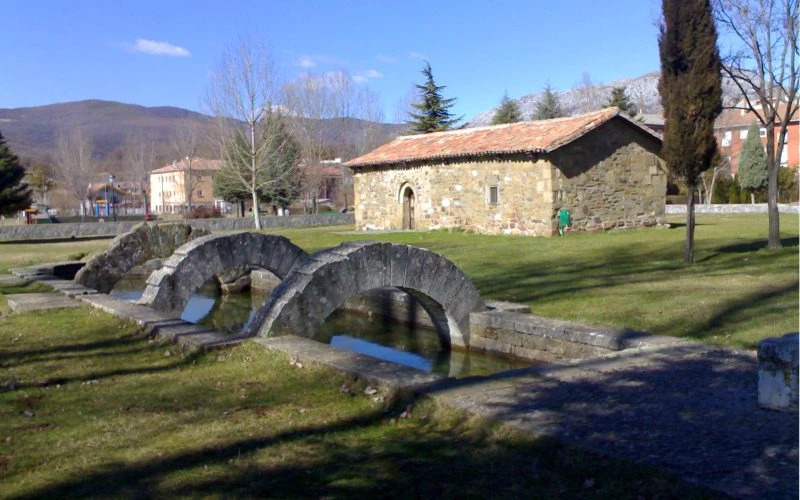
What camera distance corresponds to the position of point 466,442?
4914 millimetres

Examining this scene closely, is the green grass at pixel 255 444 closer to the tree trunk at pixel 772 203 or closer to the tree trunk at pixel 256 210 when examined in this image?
the tree trunk at pixel 772 203

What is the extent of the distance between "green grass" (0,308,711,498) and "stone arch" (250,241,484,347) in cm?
110

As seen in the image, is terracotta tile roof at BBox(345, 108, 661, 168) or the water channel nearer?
the water channel

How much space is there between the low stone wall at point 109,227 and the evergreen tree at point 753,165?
24992mm

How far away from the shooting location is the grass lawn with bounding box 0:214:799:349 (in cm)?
1009

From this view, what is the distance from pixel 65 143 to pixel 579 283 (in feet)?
303

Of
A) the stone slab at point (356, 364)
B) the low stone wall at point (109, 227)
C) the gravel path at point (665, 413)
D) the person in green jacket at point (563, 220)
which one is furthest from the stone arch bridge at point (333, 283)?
the low stone wall at point (109, 227)

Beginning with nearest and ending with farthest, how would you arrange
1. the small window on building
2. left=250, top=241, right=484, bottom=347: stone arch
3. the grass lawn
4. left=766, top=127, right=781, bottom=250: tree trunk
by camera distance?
left=250, top=241, right=484, bottom=347: stone arch
the grass lawn
left=766, top=127, right=781, bottom=250: tree trunk
the small window on building

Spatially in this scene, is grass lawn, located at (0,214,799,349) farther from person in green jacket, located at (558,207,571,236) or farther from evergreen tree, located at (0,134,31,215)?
evergreen tree, located at (0,134,31,215)

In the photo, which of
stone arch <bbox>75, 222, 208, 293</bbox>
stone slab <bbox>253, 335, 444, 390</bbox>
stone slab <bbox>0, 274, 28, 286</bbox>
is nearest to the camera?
stone slab <bbox>253, 335, 444, 390</bbox>

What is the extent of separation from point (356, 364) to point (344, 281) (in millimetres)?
2260

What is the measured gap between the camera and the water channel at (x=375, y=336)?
10.1 m

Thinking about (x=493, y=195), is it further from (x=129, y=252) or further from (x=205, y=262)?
(x=205, y=262)

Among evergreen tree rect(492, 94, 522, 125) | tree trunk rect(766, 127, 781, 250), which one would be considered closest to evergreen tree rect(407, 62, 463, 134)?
evergreen tree rect(492, 94, 522, 125)
